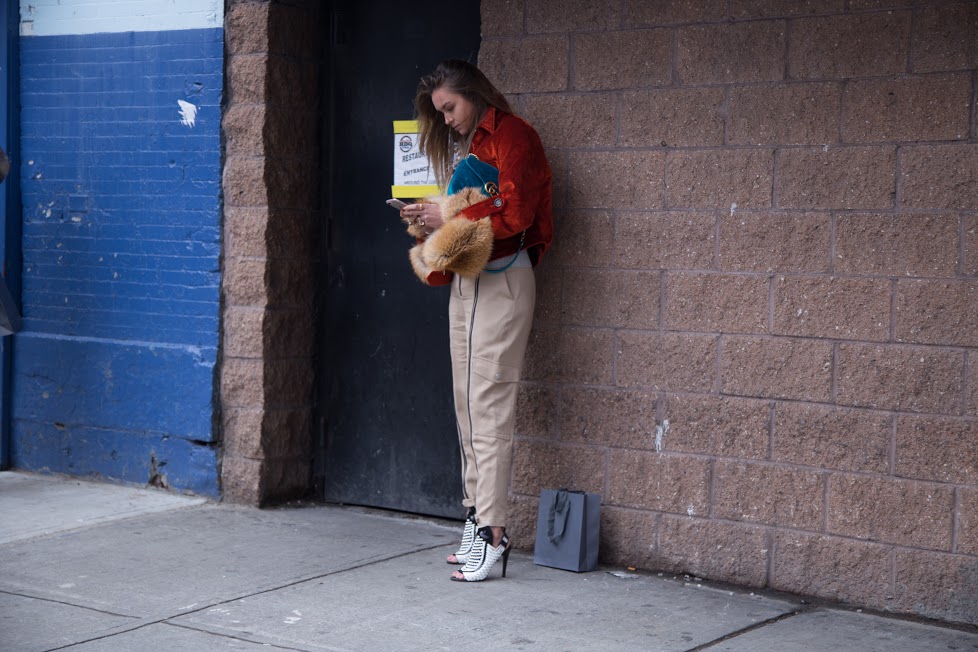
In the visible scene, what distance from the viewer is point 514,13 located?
18.7ft

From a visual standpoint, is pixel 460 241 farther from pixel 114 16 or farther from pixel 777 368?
pixel 114 16

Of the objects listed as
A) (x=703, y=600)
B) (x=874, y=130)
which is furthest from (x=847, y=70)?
(x=703, y=600)

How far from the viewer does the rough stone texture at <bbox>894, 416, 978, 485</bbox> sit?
4.66 meters

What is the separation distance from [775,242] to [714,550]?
4.34 ft

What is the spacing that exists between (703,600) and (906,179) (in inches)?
72.4

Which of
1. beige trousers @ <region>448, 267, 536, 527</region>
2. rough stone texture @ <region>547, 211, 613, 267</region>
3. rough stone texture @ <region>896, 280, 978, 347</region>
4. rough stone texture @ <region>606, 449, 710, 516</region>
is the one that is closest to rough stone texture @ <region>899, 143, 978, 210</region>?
rough stone texture @ <region>896, 280, 978, 347</region>

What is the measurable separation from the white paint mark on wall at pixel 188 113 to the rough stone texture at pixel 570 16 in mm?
1981

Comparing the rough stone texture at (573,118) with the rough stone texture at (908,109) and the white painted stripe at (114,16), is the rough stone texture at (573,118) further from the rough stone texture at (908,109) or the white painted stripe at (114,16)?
the white painted stripe at (114,16)

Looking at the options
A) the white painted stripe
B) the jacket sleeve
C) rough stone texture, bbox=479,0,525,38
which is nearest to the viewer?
the jacket sleeve

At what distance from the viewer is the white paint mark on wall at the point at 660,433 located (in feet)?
17.5

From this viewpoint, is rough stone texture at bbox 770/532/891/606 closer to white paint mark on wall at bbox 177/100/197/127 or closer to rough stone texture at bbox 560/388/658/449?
rough stone texture at bbox 560/388/658/449

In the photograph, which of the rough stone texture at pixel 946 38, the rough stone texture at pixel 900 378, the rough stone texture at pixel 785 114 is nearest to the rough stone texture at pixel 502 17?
the rough stone texture at pixel 785 114

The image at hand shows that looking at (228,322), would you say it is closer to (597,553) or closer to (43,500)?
(43,500)

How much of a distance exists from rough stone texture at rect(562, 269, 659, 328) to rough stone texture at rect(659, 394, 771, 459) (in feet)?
1.27
